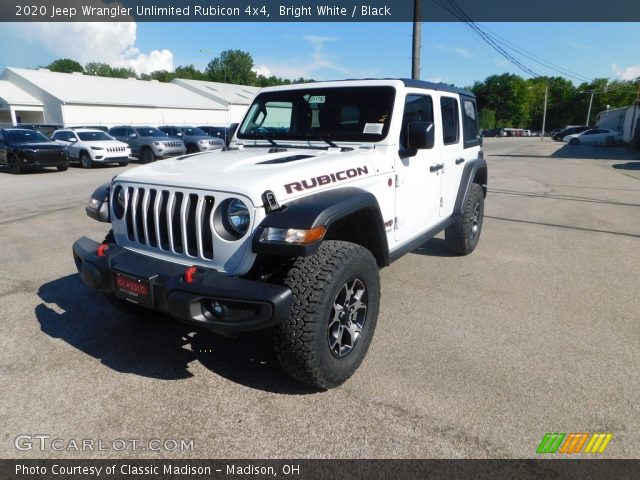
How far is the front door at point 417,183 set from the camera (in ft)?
12.2

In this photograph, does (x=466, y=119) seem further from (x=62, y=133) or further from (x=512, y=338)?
(x=62, y=133)

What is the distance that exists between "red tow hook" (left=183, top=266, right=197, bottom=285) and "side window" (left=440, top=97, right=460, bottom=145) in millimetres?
3086

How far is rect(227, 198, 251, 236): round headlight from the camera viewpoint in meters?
2.57

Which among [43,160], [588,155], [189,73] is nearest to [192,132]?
[43,160]

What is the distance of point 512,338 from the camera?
3475 millimetres

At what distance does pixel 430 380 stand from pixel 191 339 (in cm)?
184

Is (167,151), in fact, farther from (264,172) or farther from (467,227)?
(264,172)

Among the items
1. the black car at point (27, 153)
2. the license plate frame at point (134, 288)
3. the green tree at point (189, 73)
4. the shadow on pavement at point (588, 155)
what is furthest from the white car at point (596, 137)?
the green tree at point (189, 73)

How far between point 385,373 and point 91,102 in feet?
120

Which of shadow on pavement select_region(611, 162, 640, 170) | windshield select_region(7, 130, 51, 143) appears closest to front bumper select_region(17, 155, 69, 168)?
windshield select_region(7, 130, 51, 143)

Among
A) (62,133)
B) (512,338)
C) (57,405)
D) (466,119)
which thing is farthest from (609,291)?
(62,133)

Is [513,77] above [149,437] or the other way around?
above

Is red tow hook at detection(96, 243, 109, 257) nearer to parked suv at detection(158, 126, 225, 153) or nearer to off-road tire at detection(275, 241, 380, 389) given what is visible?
off-road tire at detection(275, 241, 380, 389)

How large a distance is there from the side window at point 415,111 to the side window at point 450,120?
0.34m
